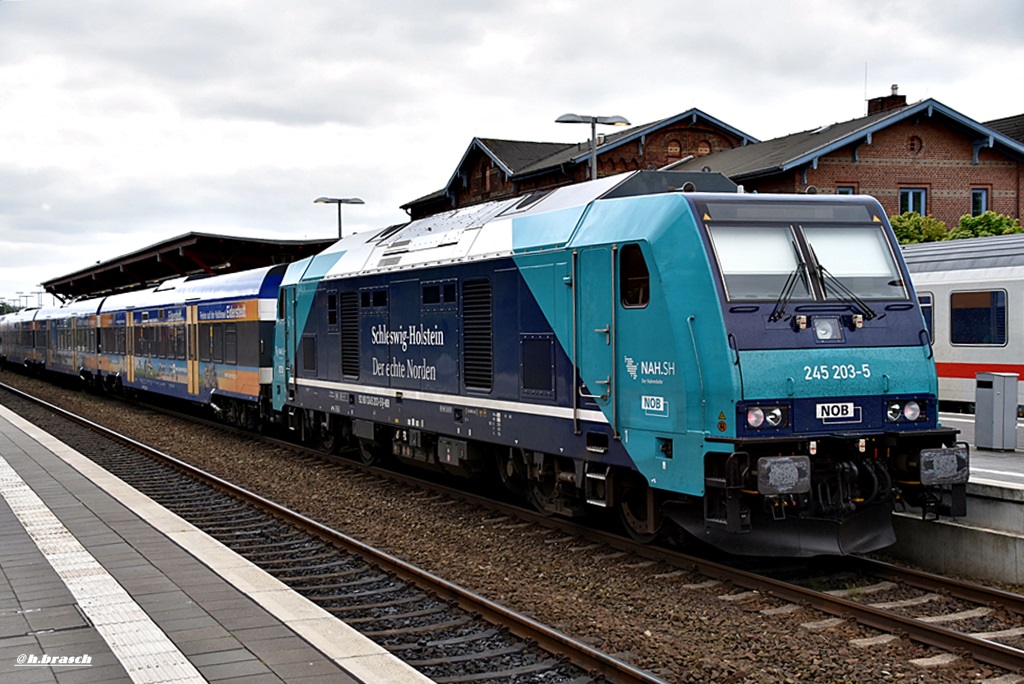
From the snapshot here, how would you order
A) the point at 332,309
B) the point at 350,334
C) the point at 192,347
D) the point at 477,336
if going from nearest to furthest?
1. the point at 477,336
2. the point at 350,334
3. the point at 332,309
4. the point at 192,347

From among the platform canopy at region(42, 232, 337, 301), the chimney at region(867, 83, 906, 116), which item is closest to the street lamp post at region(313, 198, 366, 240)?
the platform canopy at region(42, 232, 337, 301)

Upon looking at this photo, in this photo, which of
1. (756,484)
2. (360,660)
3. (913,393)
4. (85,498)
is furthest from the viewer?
(85,498)

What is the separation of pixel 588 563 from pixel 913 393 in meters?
3.15

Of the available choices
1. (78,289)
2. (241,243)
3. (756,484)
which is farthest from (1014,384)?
(78,289)

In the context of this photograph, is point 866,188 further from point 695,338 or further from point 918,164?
point 695,338

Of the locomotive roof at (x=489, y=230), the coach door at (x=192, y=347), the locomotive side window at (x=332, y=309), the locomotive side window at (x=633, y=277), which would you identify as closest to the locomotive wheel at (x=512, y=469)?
the locomotive roof at (x=489, y=230)

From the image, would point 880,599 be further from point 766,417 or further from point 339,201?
point 339,201

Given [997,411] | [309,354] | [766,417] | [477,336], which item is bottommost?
[997,411]

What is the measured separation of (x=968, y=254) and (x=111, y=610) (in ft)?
51.1

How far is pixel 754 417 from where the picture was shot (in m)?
8.23

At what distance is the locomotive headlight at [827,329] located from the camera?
8.71m

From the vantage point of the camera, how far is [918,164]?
1422 inches

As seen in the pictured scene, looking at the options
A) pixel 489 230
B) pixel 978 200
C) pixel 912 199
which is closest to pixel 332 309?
pixel 489 230

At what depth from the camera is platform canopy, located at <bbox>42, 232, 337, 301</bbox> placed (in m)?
29.5
